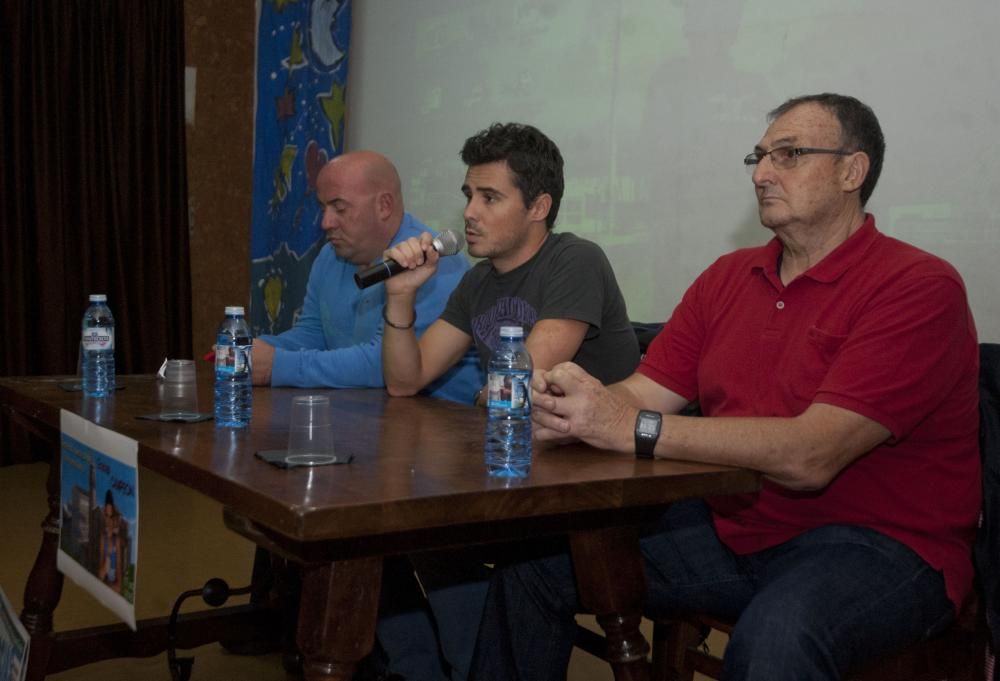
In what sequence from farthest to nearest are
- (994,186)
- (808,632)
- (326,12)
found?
1. (326,12)
2. (994,186)
3. (808,632)

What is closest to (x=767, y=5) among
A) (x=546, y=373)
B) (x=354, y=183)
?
(x=354, y=183)

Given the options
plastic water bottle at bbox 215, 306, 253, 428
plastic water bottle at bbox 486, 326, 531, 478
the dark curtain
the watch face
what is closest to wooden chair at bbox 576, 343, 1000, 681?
the watch face

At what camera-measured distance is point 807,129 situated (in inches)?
68.1

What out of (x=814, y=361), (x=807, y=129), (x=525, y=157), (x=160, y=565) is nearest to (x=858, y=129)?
(x=807, y=129)

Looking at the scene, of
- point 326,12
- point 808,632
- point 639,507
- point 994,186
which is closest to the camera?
point 808,632

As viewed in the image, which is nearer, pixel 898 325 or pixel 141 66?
pixel 898 325

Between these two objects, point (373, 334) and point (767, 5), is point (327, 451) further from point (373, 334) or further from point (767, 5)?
point (767, 5)

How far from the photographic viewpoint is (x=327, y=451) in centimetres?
139

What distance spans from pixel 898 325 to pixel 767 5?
1529 millimetres

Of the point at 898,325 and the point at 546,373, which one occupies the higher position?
the point at 898,325

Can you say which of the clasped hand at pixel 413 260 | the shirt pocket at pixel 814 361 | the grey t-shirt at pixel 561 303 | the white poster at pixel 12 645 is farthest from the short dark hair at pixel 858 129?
the white poster at pixel 12 645

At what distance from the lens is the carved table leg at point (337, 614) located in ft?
4.19

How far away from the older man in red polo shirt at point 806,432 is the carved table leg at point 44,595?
3.41ft

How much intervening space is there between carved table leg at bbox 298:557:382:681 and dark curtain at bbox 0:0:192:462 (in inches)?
149
